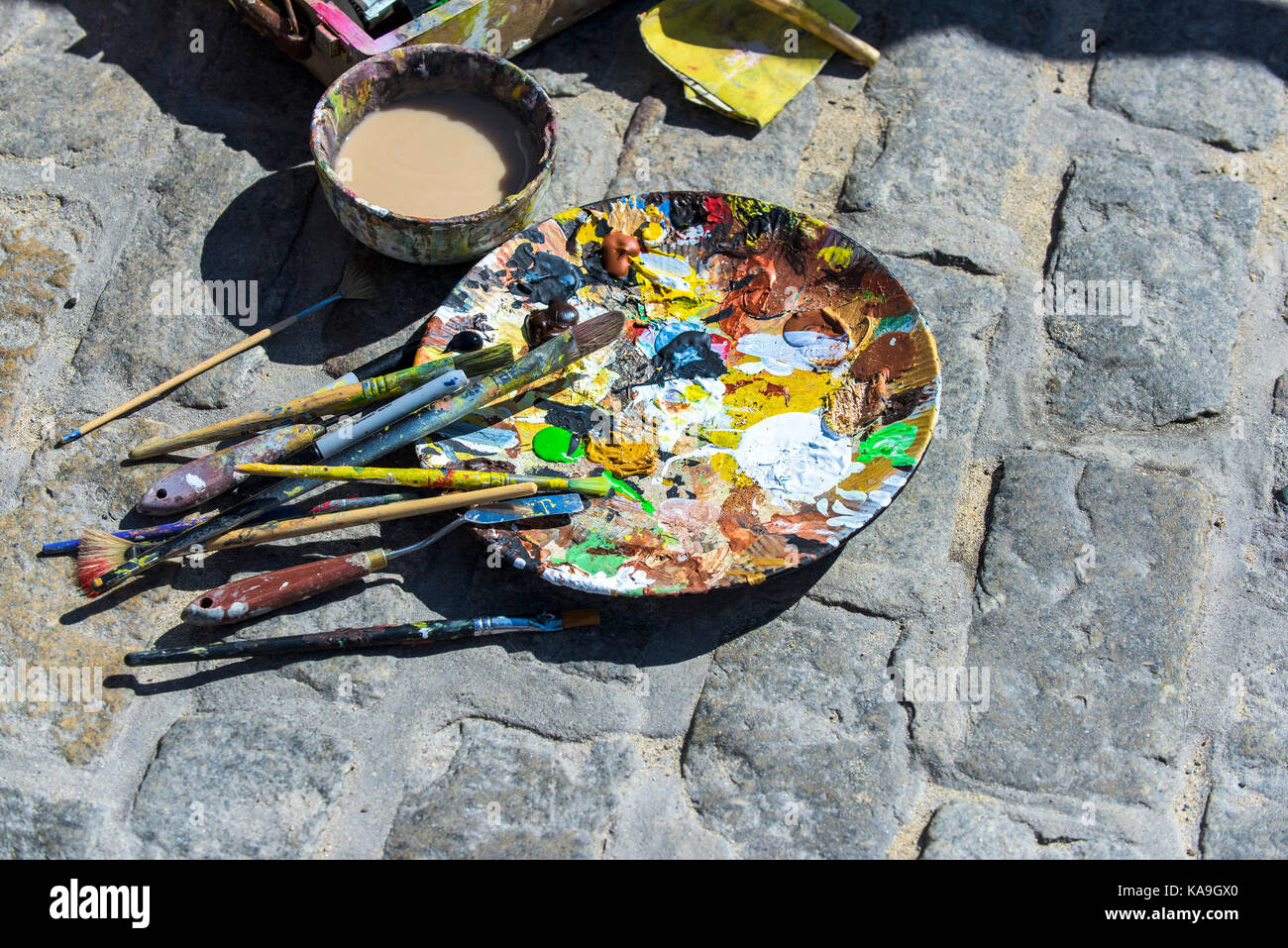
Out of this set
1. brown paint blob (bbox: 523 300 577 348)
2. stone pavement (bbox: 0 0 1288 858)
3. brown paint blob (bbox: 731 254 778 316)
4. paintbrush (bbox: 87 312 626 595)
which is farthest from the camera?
brown paint blob (bbox: 731 254 778 316)

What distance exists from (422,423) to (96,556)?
80 centimetres

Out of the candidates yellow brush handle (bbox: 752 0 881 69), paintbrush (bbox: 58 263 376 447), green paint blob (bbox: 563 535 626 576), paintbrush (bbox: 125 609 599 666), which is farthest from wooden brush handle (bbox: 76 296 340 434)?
yellow brush handle (bbox: 752 0 881 69)

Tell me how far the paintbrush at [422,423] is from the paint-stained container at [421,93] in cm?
40

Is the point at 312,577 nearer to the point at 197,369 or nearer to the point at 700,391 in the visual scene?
the point at 197,369

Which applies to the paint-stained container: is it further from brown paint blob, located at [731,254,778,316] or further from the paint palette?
brown paint blob, located at [731,254,778,316]

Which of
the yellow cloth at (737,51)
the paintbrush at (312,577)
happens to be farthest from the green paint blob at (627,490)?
the yellow cloth at (737,51)

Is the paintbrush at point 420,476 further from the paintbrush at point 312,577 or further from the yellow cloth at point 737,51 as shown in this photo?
the yellow cloth at point 737,51

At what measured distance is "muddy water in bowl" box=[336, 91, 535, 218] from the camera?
308 cm

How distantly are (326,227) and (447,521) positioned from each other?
1.09 meters

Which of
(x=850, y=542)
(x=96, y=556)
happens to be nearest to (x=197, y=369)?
(x=96, y=556)

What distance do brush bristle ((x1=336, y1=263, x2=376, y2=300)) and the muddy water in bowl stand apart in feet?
0.71

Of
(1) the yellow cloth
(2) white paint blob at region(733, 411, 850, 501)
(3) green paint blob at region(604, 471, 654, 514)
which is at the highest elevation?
(1) the yellow cloth

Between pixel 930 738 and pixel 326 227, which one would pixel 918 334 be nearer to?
pixel 930 738

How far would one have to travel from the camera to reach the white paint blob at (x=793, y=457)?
2730mm
